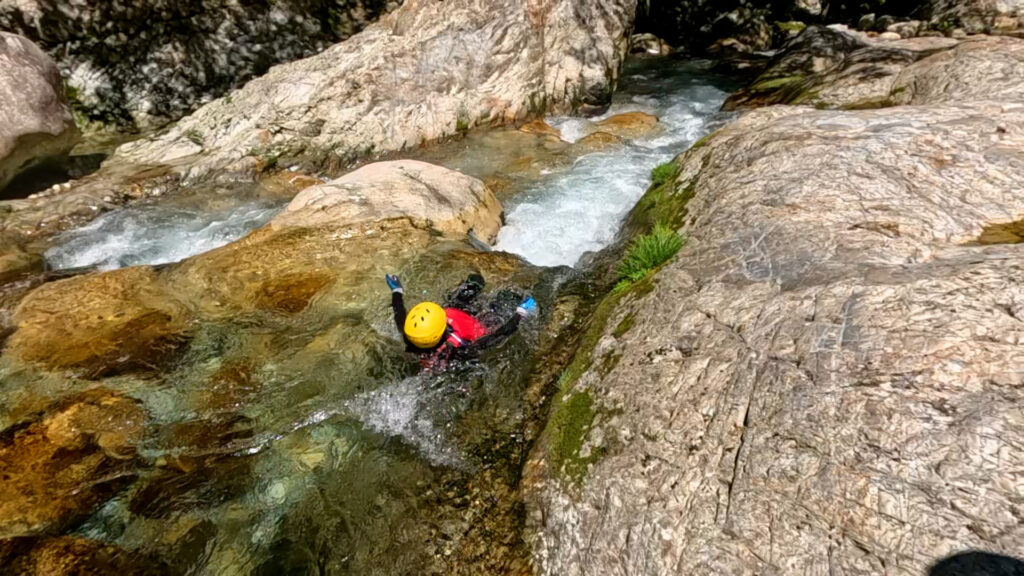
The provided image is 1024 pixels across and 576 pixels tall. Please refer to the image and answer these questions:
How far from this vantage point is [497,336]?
756 centimetres

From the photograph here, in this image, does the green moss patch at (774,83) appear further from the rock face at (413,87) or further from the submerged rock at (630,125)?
the rock face at (413,87)

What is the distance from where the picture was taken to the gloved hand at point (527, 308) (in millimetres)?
7874

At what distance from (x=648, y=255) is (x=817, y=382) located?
3.03 meters

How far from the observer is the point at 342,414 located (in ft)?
22.9

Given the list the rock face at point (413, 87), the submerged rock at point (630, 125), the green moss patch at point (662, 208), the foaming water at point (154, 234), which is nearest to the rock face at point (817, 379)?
the green moss patch at point (662, 208)

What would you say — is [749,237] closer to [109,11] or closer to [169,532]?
[169,532]

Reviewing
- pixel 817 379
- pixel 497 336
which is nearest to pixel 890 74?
pixel 817 379

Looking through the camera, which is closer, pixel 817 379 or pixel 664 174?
pixel 817 379

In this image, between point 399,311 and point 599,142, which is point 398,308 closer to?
point 399,311

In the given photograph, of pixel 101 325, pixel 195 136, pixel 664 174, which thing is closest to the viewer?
pixel 101 325

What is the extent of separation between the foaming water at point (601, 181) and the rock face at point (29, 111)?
12.4 meters

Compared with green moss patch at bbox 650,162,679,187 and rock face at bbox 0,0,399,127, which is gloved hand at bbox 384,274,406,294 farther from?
rock face at bbox 0,0,399,127

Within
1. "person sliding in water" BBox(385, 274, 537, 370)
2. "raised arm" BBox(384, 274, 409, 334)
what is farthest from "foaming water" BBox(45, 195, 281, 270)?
"person sliding in water" BBox(385, 274, 537, 370)

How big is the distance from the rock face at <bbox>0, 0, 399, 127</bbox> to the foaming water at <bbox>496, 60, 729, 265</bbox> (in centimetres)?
844
